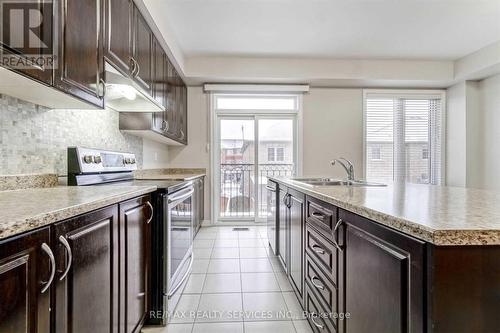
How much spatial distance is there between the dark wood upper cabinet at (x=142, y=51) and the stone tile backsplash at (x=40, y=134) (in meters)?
0.46

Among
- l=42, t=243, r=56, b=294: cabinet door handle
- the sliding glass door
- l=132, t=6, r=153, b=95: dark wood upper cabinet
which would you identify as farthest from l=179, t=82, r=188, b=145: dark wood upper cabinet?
l=42, t=243, r=56, b=294: cabinet door handle

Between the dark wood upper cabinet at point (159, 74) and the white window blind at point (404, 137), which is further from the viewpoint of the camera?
the white window blind at point (404, 137)

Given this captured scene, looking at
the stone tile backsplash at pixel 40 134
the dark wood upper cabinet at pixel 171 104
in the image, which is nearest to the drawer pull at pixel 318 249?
the stone tile backsplash at pixel 40 134

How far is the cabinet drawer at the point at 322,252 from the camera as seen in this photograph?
1242 millimetres

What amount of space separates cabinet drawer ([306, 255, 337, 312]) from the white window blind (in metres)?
3.52

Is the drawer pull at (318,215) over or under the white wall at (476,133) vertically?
under

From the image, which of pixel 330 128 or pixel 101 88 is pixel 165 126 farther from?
pixel 330 128

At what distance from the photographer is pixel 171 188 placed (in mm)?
1798

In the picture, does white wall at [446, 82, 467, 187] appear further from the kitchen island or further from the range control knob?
the range control knob

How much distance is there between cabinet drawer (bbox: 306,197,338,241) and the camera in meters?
1.23

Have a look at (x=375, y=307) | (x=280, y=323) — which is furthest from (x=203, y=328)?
(x=375, y=307)

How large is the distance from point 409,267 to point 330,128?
4144mm

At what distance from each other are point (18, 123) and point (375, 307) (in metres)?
1.85

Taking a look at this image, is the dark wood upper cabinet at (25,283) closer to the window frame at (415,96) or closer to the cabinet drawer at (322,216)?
the cabinet drawer at (322,216)
